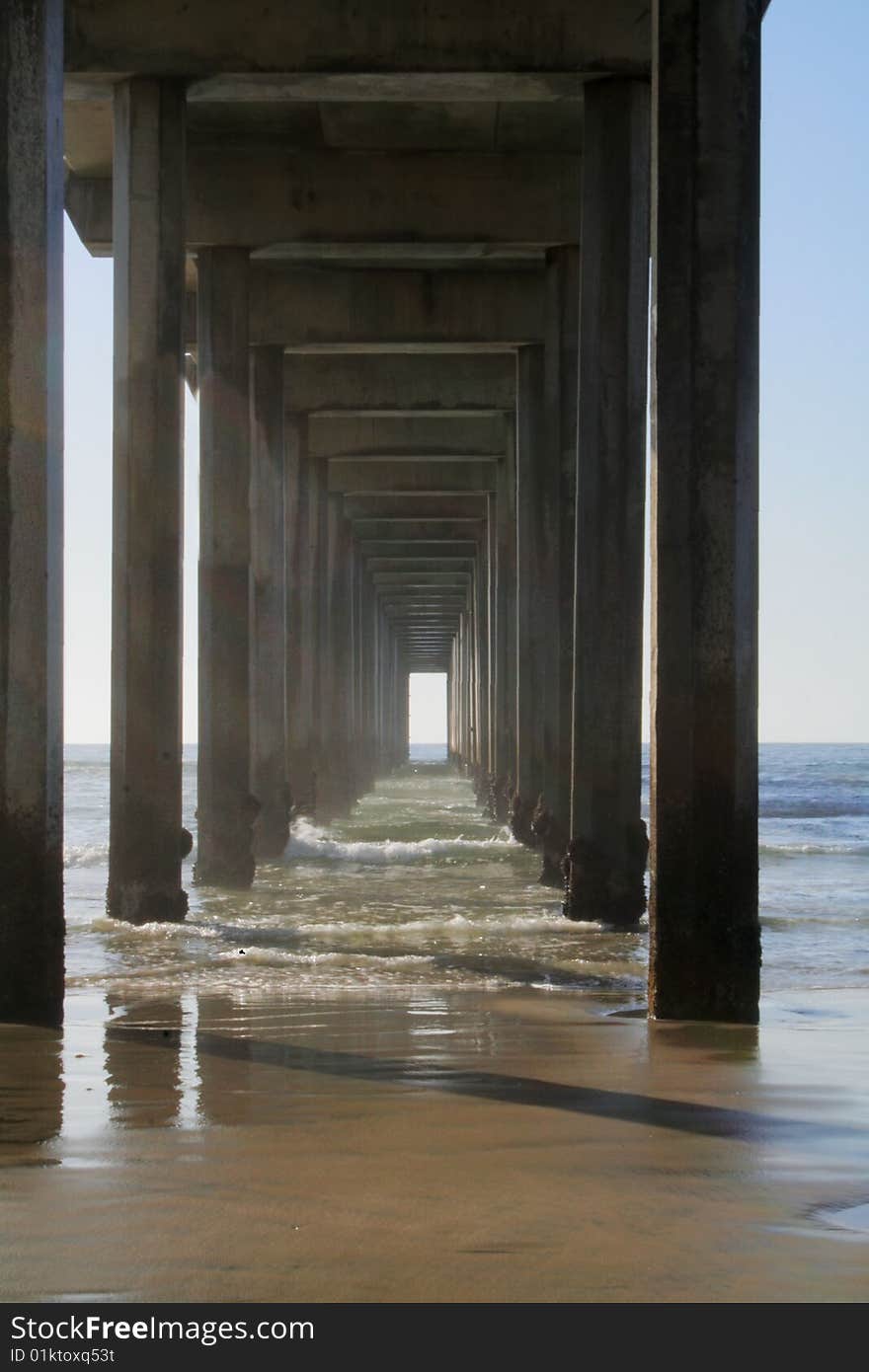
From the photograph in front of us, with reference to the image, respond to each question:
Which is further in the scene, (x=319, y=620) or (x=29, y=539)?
(x=319, y=620)

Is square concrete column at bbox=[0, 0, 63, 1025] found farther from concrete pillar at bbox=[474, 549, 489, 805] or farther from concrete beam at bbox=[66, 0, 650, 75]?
concrete pillar at bbox=[474, 549, 489, 805]

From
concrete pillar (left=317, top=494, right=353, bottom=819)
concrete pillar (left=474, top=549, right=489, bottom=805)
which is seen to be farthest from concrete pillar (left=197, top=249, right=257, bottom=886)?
concrete pillar (left=474, top=549, right=489, bottom=805)

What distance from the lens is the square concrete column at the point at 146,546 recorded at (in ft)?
35.1

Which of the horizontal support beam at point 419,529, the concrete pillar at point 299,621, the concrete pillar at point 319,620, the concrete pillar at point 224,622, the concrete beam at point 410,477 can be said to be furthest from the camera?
the horizontal support beam at point 419,529

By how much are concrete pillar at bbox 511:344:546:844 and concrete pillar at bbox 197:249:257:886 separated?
308 cm

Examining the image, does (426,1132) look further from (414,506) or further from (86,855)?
(414,506)

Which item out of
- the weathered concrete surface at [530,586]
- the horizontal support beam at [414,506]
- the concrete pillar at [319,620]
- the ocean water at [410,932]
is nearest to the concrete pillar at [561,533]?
the ocean water at [410,932]

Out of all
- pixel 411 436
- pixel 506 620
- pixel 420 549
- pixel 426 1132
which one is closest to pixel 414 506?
pixel 420 549

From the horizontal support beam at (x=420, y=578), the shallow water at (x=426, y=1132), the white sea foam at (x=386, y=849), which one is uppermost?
the horizontal support beam at (x=420, y=578)

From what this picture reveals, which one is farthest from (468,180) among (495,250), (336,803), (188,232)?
(336,803)

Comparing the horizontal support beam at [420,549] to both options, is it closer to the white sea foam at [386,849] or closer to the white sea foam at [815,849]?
the white sea foam at [815,849]

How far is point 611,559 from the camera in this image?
10.5m

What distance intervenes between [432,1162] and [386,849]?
15.0 m

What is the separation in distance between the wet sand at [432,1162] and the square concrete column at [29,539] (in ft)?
1.17
